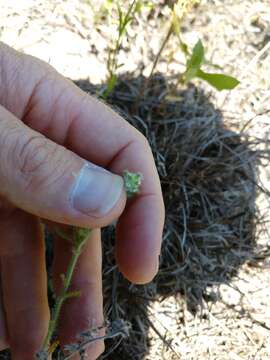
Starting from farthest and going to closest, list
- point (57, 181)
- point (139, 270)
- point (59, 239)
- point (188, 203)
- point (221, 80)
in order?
point (188, 203)
point (221, 80)
point (59, 239)
point (139, 270)
point (57, 181)

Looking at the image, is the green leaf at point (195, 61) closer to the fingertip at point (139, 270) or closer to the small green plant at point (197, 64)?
the small green plant at point (197, 64)

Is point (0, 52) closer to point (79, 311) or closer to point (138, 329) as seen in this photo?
point (79, 311)

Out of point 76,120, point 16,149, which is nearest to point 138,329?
point 76,120

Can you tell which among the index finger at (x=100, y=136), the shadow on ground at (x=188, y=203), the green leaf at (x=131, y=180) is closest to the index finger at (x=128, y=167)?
the index finger at (x=100, y=136)

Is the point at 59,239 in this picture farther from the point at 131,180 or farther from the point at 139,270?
the point at 131,180

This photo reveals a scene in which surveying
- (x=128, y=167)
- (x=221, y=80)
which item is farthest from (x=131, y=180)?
(x=221, y=80)

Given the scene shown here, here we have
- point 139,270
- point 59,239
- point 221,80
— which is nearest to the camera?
point 139,270
